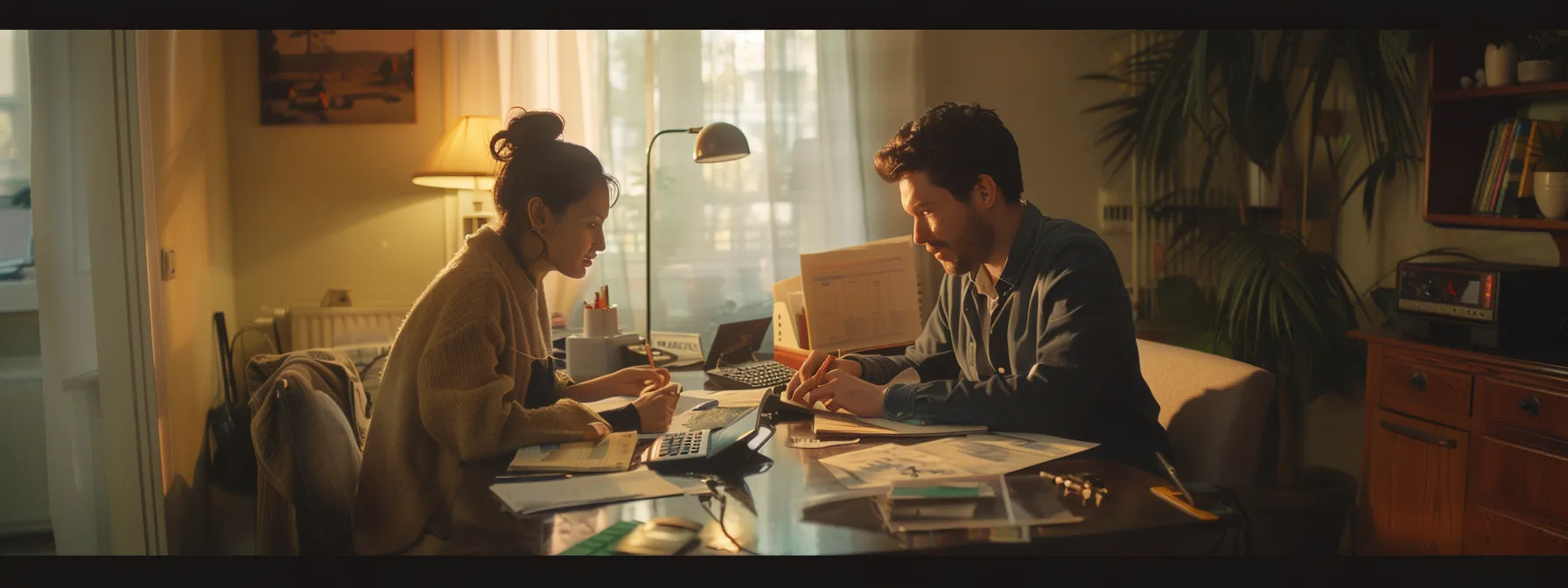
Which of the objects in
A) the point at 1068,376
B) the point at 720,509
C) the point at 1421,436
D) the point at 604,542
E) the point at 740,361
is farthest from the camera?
the point at 740,361

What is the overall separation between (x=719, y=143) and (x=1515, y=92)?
6.61 ft

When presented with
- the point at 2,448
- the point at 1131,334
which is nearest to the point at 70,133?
the point at 2,448

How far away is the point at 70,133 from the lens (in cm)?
207

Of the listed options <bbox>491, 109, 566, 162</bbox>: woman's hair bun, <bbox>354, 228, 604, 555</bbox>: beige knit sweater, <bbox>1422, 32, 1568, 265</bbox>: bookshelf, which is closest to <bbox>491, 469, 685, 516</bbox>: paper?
<bbox>354, 228, 604, 555</bbox>: beige knit sweater

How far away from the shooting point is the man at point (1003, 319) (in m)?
1.61

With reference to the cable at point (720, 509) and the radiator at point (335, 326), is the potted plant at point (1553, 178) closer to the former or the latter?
the cable at point (720, 509)

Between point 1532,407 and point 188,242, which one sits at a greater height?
point 188,242

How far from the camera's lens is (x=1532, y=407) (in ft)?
7.22

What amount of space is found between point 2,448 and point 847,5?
6.82 feet

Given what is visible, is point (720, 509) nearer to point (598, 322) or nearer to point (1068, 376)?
point (1068, 376)

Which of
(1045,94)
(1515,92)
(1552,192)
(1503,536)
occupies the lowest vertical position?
(1503,536)

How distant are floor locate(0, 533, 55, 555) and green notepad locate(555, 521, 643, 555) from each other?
170 cm

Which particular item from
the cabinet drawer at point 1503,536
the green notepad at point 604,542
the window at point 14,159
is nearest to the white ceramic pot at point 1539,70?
the cabinet drawer at point 1503,536

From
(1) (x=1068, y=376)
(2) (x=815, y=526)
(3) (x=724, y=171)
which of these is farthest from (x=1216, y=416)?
(3) (x=724, y=171)
